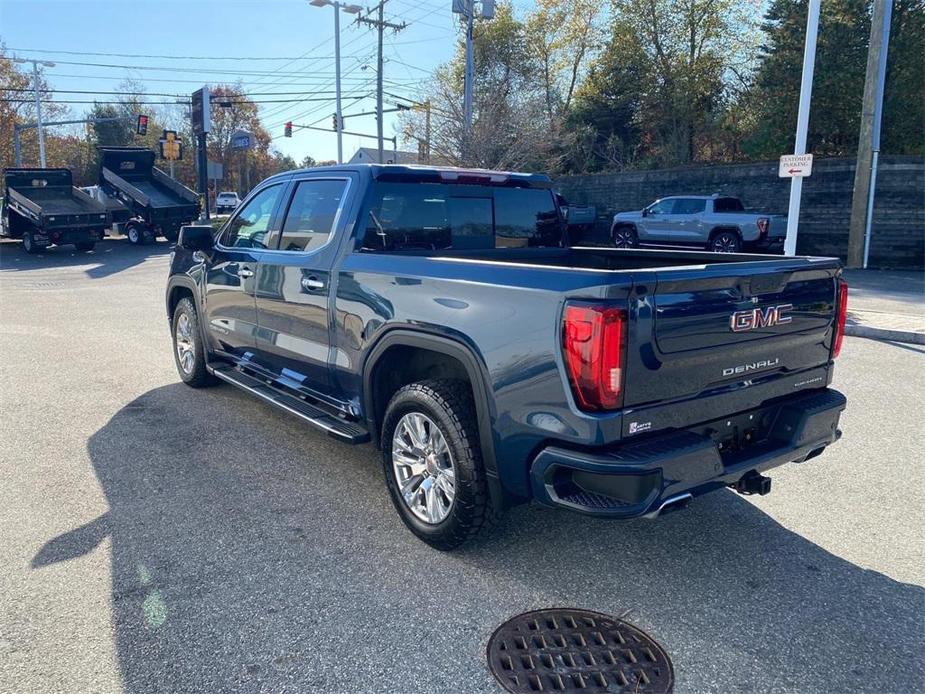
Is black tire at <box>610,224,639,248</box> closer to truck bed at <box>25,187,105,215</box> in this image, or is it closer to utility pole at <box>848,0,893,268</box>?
utility pole at <box>848,0,893,268</box>

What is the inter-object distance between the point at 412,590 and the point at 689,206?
57.9 ft

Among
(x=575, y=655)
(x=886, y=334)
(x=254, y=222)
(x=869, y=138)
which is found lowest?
(x=575, y=655)

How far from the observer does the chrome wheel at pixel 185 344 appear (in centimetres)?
642

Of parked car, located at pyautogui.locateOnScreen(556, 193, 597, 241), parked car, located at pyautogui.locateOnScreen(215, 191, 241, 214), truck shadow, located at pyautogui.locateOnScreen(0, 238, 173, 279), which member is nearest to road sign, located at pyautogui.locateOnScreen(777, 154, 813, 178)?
parked car, located at pyautogui.locateOnScreen(556, 193, 597, 241)

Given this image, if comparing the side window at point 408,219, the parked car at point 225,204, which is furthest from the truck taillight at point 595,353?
the parked car at point 225,204

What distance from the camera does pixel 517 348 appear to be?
298 cm

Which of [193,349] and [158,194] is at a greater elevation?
[158,194]

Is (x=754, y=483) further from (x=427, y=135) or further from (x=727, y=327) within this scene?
(x=427, y=135)

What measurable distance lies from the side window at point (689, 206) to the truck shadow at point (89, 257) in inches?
591

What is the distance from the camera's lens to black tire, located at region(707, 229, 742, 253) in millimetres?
17844

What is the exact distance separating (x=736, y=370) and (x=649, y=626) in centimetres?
119

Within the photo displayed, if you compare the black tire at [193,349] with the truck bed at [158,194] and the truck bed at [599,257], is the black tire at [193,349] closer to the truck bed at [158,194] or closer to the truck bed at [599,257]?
the truck bed at [599,257]

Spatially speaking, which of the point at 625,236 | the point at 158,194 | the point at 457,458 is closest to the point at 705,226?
the point at 625,236

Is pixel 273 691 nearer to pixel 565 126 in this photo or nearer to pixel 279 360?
pixel 279 360
